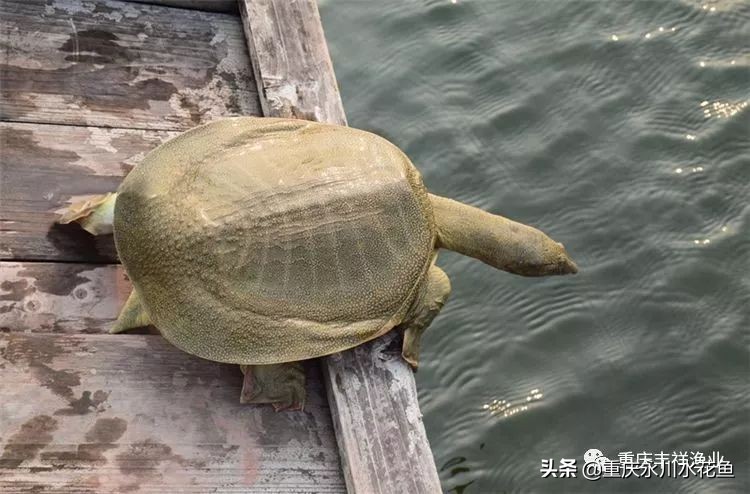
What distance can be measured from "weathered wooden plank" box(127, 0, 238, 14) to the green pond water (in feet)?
4.04

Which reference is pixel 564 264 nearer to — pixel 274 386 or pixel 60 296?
pixel 274 386

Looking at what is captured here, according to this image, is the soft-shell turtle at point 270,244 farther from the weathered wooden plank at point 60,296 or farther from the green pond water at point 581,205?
the green pond water at point 581,205

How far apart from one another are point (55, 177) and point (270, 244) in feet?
2.49

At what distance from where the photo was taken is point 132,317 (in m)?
2.30

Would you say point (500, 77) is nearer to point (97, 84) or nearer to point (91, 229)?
point (97, 84)

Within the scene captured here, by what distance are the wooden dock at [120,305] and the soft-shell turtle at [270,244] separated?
0.30 ft

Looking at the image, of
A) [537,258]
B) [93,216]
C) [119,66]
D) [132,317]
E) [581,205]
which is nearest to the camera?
[132,317]

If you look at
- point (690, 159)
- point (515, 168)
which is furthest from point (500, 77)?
point (690, 159)

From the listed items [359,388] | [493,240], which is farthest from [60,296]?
[493,240]

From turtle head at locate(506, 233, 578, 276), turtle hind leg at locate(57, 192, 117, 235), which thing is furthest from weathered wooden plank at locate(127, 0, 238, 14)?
turtle head at locate(506, 233, 578, 276)

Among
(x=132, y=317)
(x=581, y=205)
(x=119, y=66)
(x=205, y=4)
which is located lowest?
(x=581, y=205)

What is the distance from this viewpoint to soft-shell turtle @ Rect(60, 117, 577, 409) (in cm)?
219

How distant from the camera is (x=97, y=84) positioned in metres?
2.76

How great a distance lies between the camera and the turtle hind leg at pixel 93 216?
2.42 meters
